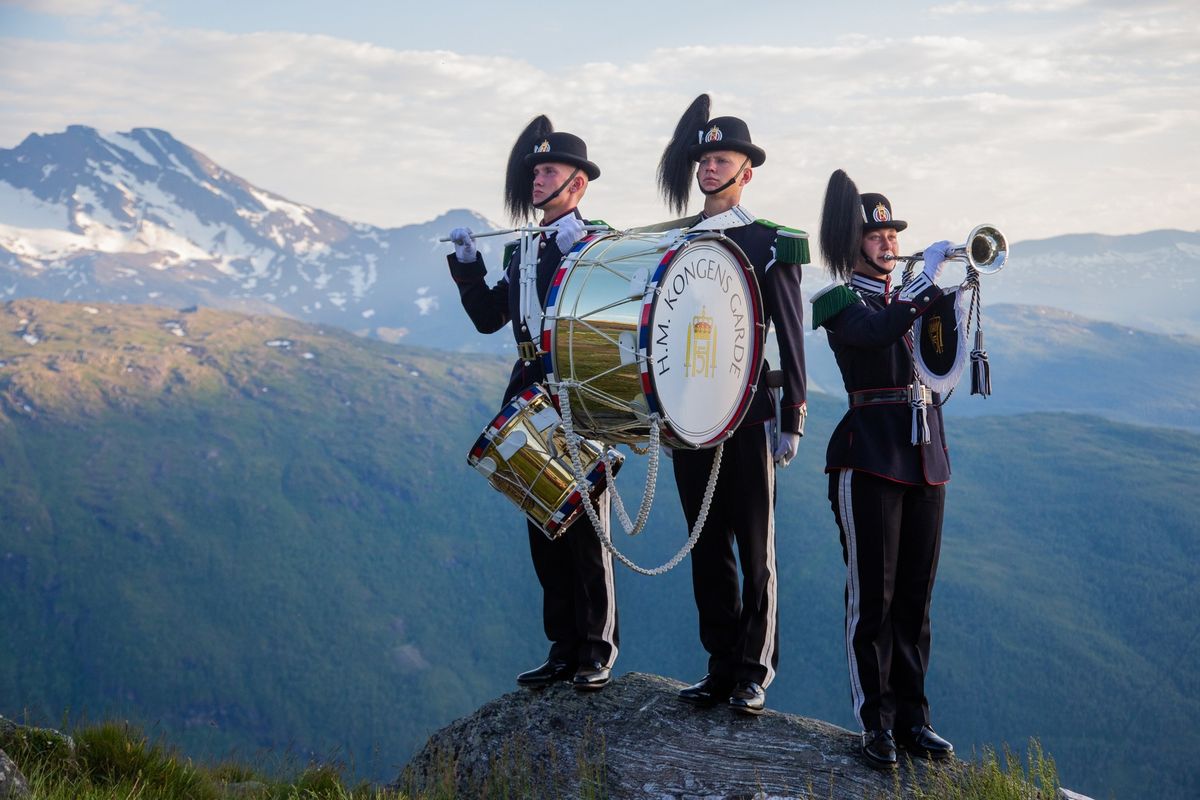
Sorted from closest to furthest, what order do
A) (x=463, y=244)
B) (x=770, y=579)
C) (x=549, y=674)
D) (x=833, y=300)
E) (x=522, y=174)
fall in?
1. (x=833, y=300)
2. (x=770, y=579)
3. (x=463, y=244)
4. (x=549, y=674)
5. (x=522, y=174)

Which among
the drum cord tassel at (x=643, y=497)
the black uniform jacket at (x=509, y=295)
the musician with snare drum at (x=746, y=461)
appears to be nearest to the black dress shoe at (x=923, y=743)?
the musician with snare drum at (x=746, y=461)

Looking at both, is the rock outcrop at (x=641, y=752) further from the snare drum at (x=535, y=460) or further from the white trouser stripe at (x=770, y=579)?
the snare drum at (x=535, y=460)

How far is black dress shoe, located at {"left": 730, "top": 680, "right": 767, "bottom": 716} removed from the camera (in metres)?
6.24

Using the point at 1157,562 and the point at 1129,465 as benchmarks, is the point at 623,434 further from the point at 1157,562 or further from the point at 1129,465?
the point at 1129,465

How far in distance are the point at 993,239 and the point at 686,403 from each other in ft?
5.49

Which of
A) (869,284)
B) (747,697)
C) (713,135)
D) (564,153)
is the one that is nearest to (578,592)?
(747,697)

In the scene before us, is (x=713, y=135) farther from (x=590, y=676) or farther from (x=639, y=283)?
(x=590, y=676)

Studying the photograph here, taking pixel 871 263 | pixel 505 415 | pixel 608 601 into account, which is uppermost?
pixel 871 263

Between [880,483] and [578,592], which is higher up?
[880,483]

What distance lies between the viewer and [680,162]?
6641mm

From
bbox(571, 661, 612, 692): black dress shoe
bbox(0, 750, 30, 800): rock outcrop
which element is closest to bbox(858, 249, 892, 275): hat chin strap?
bbox(571, 661, 612, 692): black dress shoe

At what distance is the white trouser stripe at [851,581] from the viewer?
5.89m

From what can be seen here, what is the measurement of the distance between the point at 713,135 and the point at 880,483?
2052mm

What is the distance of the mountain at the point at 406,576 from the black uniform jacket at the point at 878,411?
93.6m
